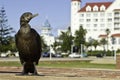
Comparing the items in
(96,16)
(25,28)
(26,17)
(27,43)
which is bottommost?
(27,43)

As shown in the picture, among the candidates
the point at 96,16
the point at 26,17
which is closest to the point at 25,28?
the point at 26,17

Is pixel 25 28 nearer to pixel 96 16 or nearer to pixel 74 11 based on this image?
pixel 96 16

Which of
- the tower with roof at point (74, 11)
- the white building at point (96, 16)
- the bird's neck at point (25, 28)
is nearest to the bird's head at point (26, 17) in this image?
the bird's neck at point (25, 28)

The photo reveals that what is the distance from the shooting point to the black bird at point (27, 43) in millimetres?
12477

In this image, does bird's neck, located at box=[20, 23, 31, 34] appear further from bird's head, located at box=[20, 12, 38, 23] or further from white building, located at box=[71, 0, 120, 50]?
white building, located at box=[71, 0, 120, 50]

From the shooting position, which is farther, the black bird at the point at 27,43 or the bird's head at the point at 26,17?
the bird's head at the point at 26,17

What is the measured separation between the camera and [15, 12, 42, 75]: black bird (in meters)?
12.5

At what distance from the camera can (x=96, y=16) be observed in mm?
161375

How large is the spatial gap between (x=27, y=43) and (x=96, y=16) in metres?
150

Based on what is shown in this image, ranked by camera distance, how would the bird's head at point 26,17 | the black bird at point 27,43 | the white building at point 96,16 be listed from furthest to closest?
the white building at point 96,16 → the bird's head at point 26,17 → the black bird at point 27,43

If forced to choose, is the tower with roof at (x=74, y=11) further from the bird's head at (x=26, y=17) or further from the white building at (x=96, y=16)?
the bird's head at (x=26, y=17)

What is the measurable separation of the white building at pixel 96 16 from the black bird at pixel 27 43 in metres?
138

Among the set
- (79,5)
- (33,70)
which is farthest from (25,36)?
(79,5)

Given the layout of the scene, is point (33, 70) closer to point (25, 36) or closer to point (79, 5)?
point (25, 36)
